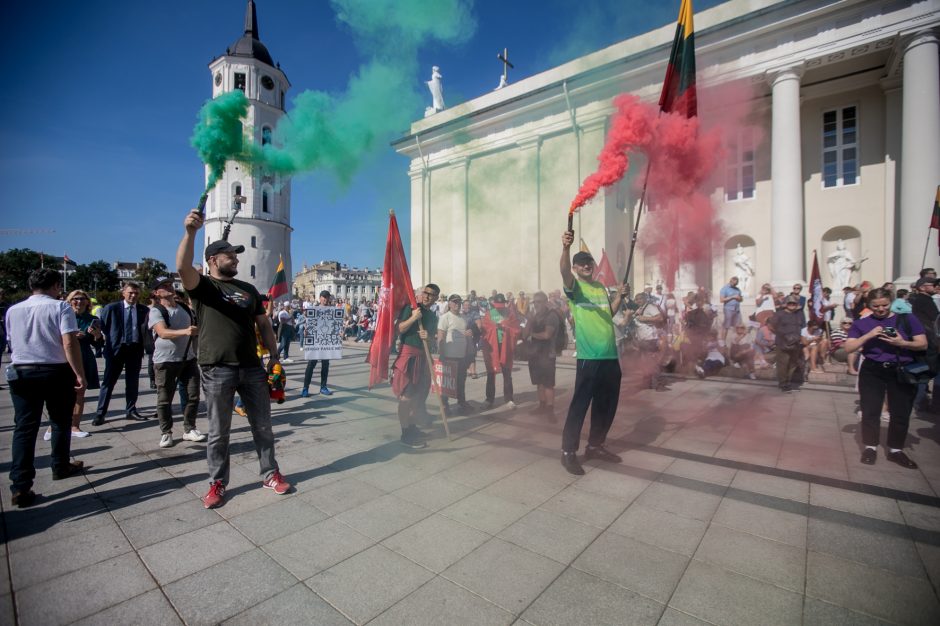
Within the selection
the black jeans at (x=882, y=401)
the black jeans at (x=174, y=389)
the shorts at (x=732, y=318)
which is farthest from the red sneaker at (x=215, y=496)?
the shorts at (x=732, y=318)

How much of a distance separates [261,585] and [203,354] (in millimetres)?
1975

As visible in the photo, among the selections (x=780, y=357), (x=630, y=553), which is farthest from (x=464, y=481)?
(x=780, y=357)

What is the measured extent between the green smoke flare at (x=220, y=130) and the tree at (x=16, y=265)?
287ft

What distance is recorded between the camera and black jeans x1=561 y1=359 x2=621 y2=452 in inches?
169

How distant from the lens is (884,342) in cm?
445

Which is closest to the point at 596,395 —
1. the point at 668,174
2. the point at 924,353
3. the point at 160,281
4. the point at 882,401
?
the point at 882,401

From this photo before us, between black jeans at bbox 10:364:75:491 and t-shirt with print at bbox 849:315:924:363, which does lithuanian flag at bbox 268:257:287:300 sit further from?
t-shirt with print at bbox 849:315:924:363

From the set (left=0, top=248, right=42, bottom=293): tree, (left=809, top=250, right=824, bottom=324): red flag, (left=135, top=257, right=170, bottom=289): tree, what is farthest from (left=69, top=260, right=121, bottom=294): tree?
(left=809, top=250, right=824, bottom=324): red flag

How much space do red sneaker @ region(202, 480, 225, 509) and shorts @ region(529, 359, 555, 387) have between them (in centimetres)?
426

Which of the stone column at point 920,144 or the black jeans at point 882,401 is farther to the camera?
the stone column at point 920,144

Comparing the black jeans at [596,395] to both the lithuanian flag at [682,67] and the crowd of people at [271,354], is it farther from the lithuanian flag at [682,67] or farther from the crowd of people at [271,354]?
the lithuanian flag at [682,67]

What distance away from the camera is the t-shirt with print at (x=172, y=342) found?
5.28 m

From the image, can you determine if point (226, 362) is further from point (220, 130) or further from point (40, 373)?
point (220, 130)

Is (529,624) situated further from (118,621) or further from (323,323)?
(323,323)
